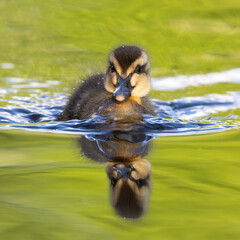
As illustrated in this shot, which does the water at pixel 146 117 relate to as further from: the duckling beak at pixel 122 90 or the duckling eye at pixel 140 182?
the duckling eye at pixel 140 182

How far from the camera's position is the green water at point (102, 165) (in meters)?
2.86

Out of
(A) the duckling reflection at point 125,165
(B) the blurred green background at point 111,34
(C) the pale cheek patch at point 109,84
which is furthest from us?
(B) the blurred green background at point 111,34

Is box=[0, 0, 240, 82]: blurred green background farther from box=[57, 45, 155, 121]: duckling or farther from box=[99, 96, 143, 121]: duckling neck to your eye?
box=[99, 96, 143, 121]: duckling neck

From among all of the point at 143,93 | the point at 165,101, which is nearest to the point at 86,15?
the point at 165,101

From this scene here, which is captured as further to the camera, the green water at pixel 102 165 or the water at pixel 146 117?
the water at pixel 146 117

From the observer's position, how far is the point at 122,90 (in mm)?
5520

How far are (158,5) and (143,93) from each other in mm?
4205

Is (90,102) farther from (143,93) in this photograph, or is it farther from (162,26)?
(162,26)

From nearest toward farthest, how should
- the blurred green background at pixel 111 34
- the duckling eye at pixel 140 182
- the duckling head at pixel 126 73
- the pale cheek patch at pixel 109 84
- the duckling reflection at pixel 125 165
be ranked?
1. the duckling reflection at pixel 125 165
2. the duckling eye at pixel 140 182
3. the duckling head at pixel 126 73
4. the pale cheek patch at pixel 109 84
5. the blurred green background at pixel 111 34

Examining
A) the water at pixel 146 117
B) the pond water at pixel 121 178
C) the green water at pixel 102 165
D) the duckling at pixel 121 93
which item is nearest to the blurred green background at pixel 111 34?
the green water at pixel 102 165

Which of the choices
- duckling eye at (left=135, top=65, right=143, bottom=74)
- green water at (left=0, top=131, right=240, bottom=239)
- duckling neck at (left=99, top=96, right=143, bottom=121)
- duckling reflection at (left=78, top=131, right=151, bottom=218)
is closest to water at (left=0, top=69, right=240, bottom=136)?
duckling neck at (left=99, top=96, right=143, bottom=121)

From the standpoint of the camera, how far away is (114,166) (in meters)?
3.87

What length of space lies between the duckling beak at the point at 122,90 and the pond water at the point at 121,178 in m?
0.26

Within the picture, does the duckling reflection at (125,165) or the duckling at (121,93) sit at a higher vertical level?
the duckling at (121,93)
